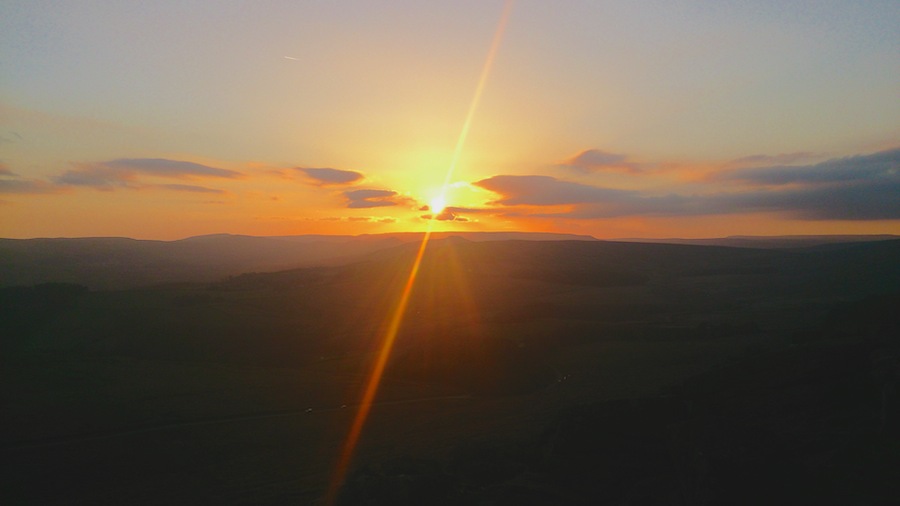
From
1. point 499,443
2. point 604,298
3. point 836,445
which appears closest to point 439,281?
point 604,298

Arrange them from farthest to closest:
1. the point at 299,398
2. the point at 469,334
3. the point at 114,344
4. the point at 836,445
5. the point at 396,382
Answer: the point at 114,344, the point at 469,334, the point at 396,382, the point at 299,398, the point at 836,445

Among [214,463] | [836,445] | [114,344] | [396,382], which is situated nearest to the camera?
[836,445]

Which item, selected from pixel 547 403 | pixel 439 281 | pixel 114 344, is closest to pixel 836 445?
pixel 547 403

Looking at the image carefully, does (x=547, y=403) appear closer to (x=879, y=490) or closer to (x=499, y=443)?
(x=499, y=443)

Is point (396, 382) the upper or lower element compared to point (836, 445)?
lower

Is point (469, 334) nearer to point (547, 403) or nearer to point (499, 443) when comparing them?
point (547, 403)

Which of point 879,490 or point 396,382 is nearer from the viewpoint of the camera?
point 879,490
